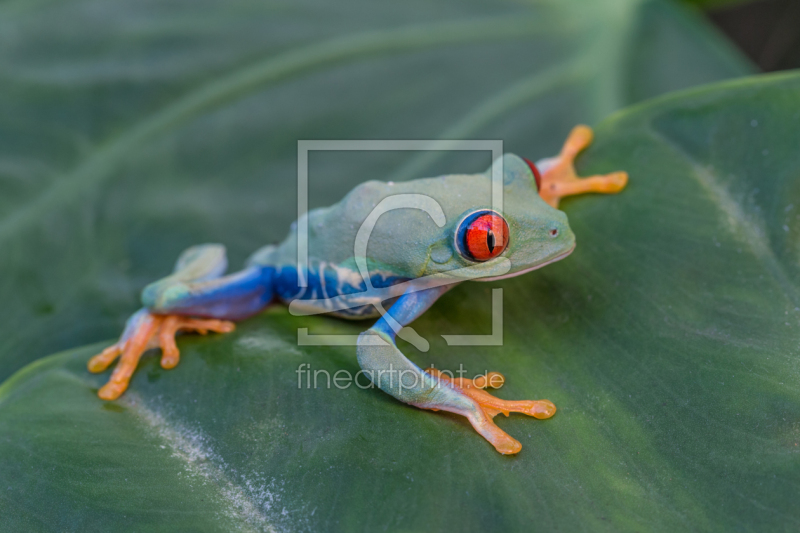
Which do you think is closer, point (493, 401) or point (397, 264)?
point (493, 401)

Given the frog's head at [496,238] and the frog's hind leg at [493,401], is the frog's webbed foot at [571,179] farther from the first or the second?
the frog's hind leg at [493,401]

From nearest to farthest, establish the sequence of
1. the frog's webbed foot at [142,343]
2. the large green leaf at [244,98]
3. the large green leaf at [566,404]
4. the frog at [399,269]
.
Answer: the large green leaf at [566,404]
the frog at [399,269]
the frog's webbed foot at [142,343]
the large green leaf at [244,98]

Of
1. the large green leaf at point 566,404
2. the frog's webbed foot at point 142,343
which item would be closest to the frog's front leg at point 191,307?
the frog's webbed foot at point 142,343

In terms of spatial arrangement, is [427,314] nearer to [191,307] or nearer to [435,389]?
[435,389]

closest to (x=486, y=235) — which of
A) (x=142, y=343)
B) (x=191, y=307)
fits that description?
(x=191, y=307)

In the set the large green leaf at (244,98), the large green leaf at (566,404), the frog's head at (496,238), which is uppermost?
the large green leaf at (244,98)

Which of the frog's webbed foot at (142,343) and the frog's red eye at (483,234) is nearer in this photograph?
the frog's red eye at (483,234)

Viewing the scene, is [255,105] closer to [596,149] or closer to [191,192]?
[191,192]

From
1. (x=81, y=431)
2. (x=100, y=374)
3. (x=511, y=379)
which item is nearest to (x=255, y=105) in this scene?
(x=100, y=374)
